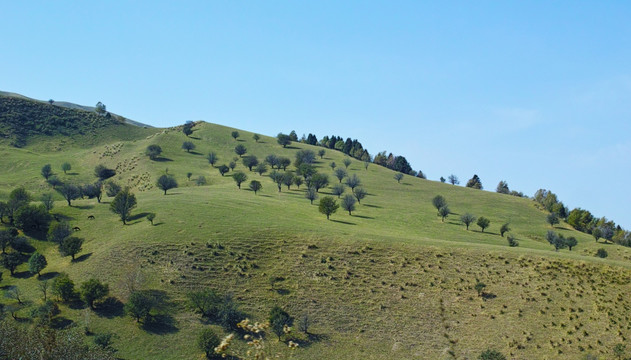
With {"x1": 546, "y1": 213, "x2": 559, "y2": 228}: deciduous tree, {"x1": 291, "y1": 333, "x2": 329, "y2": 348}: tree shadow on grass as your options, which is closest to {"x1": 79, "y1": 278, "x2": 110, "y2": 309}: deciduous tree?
{"x1": 291, "y1": 333, "x2": 329, "y2": 348}: tree shadow on grass

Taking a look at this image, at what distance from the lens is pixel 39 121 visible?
562 ft

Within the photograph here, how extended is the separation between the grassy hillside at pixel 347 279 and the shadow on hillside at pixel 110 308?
0.35 metres

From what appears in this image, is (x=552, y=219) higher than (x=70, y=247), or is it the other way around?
(x=552, y=219)

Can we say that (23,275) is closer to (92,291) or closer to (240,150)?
(92,291)

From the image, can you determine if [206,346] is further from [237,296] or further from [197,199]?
[197,199]

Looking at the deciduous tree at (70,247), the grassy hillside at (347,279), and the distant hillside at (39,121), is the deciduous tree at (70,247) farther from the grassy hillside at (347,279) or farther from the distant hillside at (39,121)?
the distant hillside at (39,121)

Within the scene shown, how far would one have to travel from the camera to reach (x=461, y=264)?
59844 mm

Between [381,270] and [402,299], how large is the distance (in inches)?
245

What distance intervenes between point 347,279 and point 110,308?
1210 inches

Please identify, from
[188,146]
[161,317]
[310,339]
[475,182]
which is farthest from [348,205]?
[475,182]

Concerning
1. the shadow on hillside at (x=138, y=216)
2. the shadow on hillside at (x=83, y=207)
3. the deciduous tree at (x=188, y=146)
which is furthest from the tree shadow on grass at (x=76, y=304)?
the deciduous tree at (x=188, y=146)

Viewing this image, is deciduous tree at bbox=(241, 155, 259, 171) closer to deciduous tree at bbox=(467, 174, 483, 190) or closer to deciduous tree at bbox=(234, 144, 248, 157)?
deciduous tree at bbox=(234, 144, 248, 157)

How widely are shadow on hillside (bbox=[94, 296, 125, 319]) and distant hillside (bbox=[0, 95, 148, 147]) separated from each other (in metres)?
133

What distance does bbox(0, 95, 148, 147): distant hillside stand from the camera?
518 feet
